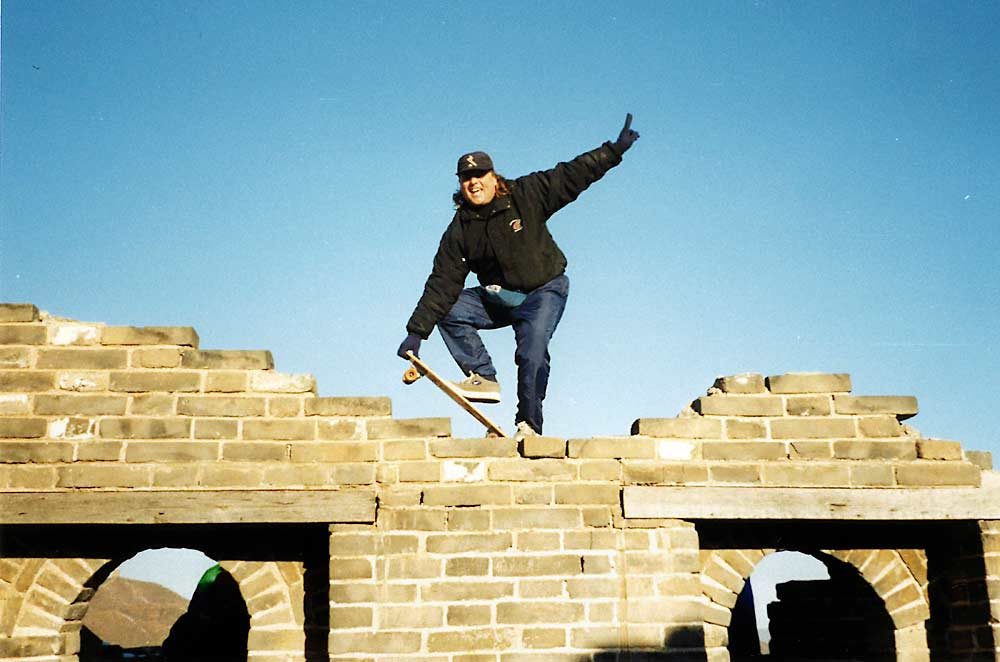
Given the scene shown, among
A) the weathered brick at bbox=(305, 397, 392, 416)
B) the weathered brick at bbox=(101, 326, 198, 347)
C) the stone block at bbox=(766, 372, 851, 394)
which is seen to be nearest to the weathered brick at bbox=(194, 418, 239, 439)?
the weathered brick at bbox=(305, 397, 392, 416)

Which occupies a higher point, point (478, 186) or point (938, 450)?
point (478, 186)

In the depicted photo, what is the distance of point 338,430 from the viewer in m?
7.01

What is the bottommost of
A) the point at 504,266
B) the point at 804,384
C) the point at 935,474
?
the point at 935,474

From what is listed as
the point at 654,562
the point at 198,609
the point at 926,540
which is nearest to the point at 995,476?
the point at 926,540

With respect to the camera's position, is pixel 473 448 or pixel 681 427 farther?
pixel 681 427

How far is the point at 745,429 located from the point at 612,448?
0.99m

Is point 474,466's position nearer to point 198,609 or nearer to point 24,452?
point 24,452

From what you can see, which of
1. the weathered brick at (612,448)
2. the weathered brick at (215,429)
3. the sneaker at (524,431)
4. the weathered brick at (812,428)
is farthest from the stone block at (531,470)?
the weathered brick at (215,429)

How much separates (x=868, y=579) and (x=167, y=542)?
5229mm

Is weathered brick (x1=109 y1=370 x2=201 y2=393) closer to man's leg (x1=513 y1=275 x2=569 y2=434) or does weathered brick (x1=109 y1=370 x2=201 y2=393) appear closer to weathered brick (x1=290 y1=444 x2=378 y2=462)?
weathered brick (x1=290 y1=444 x2=378 y2=462)

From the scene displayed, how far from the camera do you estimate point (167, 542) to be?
24.2ft

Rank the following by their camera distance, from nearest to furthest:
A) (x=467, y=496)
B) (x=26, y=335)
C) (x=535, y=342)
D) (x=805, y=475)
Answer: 1. (x=467, y=496)
2. (x=805, y=475)
3. (x=26, y=335)
4. (x=535, y=342)

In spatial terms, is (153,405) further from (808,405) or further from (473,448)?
(808,405)

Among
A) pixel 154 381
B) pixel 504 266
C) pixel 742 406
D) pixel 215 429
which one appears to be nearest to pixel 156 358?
pixel 154 381
